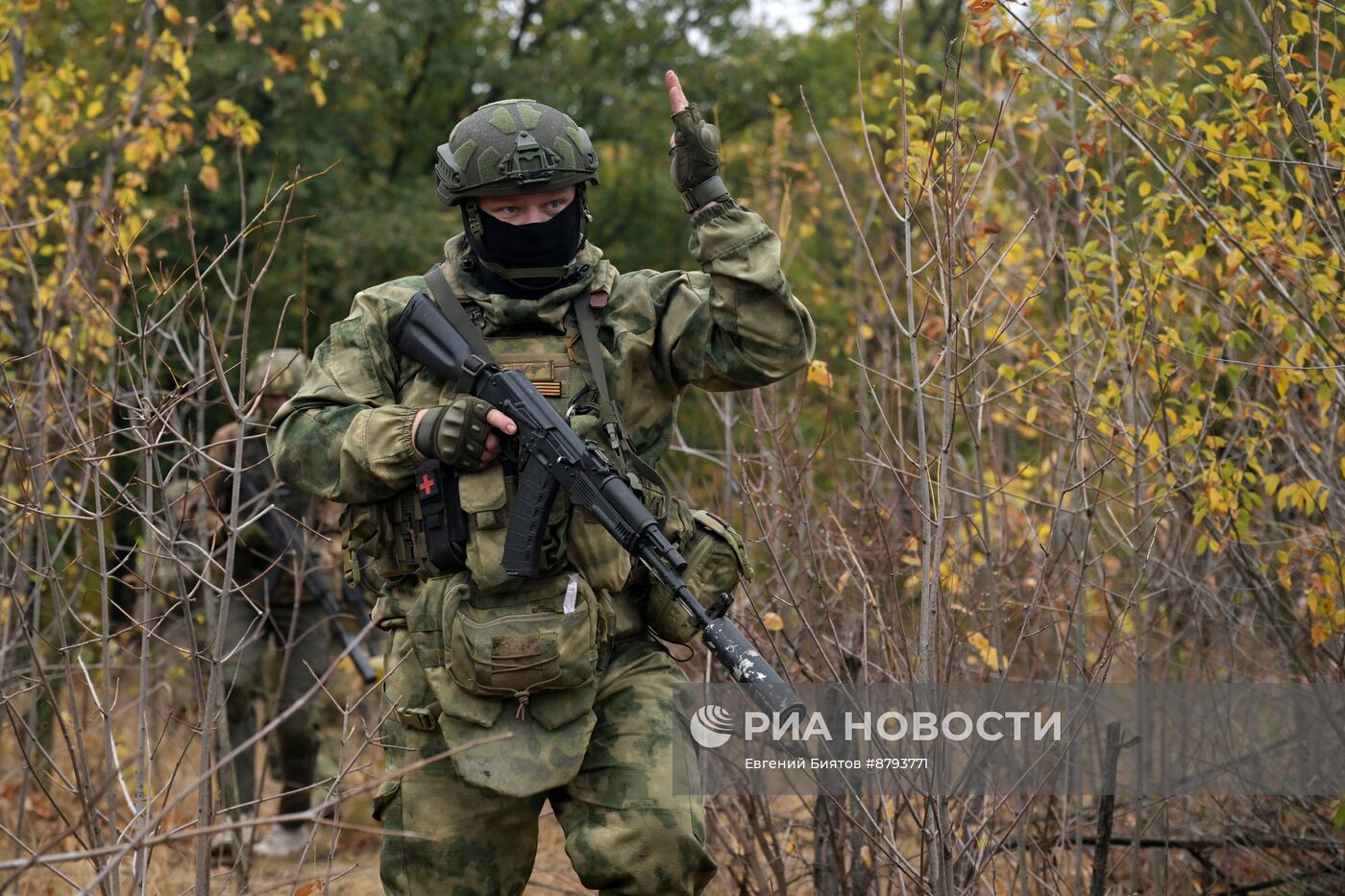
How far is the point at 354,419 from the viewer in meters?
3.29

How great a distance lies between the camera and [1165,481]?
4.70 metres

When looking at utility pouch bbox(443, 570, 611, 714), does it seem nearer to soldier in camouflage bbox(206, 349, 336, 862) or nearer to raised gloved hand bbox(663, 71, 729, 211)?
raised gloved hand bbox(663, 71, 729, 211)

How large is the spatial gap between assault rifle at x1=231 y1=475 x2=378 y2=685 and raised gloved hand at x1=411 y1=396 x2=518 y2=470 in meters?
2.93

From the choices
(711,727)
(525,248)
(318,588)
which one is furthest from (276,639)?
(525,248)

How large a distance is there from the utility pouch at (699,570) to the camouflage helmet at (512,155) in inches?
30.5

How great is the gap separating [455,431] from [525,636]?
44cm

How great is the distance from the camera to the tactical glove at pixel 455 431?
10.4ft

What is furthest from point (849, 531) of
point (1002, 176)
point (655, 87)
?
point (655, 87)

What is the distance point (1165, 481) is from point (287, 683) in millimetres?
3952

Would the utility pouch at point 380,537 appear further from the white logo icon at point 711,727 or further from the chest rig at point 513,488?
the white logo icon at point 711,727

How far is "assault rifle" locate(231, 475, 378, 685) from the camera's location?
245 inches

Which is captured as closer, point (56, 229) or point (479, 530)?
point (479, 530)

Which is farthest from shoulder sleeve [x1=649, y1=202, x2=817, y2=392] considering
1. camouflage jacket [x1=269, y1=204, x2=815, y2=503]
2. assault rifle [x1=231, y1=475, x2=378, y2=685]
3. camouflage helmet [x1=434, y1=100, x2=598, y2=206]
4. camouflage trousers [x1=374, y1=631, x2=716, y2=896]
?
assault rifle [x1=231, y1=475, x2=378, y2=685]

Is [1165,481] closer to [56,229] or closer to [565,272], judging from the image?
[565,272]
